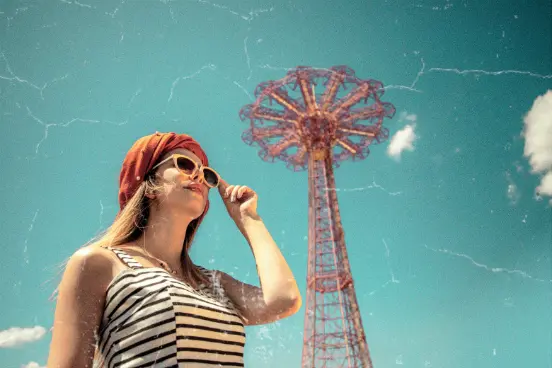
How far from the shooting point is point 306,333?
14727 millimetres

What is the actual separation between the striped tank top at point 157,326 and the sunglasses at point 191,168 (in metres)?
0.33

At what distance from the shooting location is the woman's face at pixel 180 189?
1.49m

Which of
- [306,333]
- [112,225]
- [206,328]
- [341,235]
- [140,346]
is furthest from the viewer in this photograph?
[341,235]

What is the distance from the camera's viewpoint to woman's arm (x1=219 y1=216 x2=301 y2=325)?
1.44m

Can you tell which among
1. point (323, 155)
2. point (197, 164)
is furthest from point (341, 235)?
point (197, 164)

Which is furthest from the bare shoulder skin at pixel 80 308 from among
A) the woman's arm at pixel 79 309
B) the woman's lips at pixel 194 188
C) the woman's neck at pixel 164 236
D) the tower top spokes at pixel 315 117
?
the tower top spokes at pixel 315 117

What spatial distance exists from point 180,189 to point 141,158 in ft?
0.52

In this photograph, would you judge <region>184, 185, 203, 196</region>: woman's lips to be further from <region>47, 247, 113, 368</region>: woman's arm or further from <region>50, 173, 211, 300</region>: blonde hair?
<region>47, 247, 113, 368</region>: woman's arm

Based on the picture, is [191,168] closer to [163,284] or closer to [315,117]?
[163,284]

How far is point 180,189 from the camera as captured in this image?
150cm

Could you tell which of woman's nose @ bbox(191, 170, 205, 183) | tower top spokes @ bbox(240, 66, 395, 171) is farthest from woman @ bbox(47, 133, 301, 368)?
tower top spokes @ bbox(240, 66, 395, 171)

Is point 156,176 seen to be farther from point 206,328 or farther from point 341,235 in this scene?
point 341,235

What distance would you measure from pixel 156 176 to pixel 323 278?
14.1 m

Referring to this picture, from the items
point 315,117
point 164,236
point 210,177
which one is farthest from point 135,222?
point 315,117
